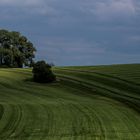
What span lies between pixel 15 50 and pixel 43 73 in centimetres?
6226

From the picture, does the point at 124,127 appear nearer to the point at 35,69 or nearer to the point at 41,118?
the point at 41,118

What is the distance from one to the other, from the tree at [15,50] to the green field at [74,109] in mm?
57729

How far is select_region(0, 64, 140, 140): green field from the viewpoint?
73.0 ft

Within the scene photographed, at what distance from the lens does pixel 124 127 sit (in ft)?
79.6

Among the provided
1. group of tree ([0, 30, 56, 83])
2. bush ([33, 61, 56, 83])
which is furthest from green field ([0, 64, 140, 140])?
group of tree ([0, 30, 56, 83])

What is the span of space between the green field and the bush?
99cm

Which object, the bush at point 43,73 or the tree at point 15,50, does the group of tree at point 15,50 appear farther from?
the bush at point 43,73

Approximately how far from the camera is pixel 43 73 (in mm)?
58594

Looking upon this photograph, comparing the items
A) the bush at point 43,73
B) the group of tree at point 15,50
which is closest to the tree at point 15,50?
the group of tree at point 15,50

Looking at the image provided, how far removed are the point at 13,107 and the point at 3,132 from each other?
35.8 ft

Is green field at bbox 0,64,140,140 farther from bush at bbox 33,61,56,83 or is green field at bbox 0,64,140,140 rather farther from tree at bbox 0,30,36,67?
tree at bbox 0,30,36,67

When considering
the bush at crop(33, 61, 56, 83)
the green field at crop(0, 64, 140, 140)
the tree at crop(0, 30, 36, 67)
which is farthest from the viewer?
the tree at crop(0, 30, 36, 67)

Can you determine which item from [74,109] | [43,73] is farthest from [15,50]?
[74,109]

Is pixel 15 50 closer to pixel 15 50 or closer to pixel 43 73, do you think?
pixel 15 50
